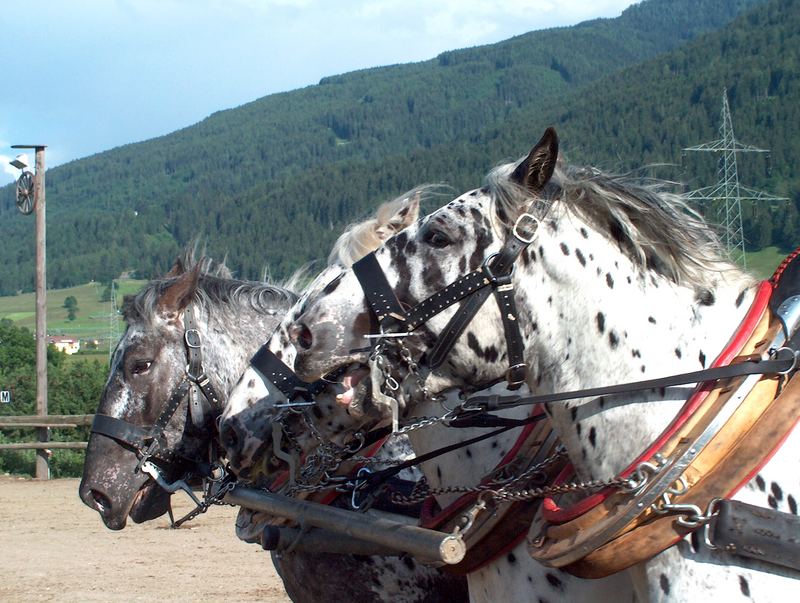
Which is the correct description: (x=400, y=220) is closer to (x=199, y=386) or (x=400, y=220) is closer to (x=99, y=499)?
(x=199, y=386)

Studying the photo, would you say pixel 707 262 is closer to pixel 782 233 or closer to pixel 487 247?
pixel 487 247

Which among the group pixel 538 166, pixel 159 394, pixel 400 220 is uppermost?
pixel 538 166

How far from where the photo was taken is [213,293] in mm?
4754

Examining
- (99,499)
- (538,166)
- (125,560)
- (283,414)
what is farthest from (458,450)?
(125,560)

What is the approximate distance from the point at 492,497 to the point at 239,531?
1.46 meters

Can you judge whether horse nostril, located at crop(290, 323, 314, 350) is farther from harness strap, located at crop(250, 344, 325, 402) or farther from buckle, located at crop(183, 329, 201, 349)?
buckle, located at crop(183, 329, 201, 349)

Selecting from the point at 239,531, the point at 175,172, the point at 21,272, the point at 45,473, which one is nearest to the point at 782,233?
the point at 45,473

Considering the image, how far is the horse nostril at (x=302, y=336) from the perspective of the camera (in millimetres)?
2732

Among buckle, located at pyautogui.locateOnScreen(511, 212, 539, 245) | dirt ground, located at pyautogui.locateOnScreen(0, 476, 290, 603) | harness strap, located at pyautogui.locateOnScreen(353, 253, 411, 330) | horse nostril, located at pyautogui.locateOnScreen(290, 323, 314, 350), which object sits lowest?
dirt ground, located at pyautogui.locateOnScreen(0, 476, 290, 603)

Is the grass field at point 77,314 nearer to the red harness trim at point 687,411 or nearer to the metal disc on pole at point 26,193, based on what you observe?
the metal disc on pole at point 26,193

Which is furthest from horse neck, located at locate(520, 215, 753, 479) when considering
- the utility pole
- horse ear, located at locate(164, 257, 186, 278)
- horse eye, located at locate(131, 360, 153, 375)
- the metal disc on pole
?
the metal disc on pole

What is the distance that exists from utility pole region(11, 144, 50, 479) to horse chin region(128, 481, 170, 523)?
40.2ft

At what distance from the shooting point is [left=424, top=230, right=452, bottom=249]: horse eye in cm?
261

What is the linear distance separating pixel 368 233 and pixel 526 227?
1.30 metres
